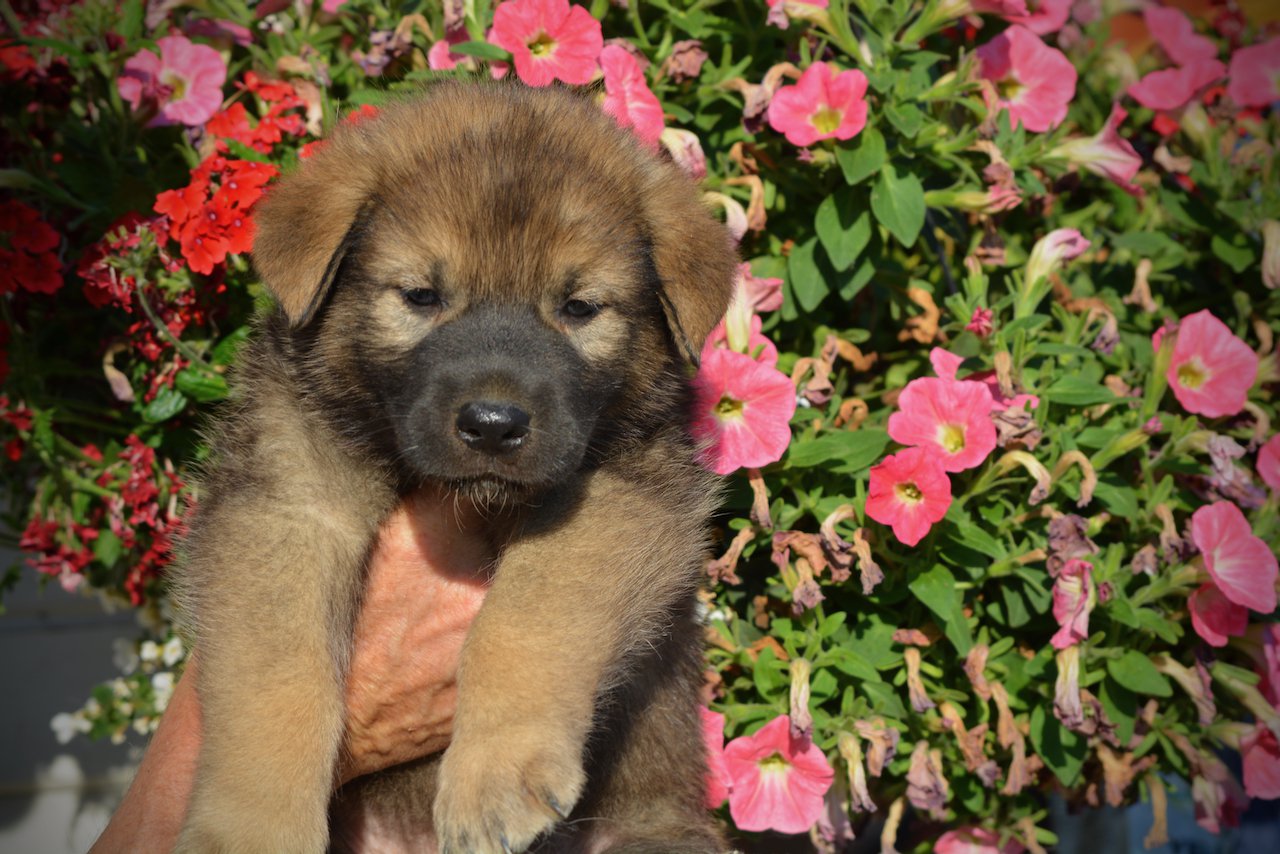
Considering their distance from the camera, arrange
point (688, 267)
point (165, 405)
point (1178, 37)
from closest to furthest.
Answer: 1. point (688, 267)
2. point (165, 405)
3. point (1178, 37)

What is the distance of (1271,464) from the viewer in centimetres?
286

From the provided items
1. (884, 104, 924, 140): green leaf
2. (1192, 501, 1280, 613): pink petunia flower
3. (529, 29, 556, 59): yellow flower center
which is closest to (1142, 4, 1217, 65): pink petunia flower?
Answer: (884, 104, 924, 140): green leaf

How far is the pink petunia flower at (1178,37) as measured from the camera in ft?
11.0

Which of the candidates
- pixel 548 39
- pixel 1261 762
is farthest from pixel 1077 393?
pixel 548 39

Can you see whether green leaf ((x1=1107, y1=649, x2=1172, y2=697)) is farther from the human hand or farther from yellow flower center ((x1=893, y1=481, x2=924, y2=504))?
the human hand

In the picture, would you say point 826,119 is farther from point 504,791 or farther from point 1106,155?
point 504,791

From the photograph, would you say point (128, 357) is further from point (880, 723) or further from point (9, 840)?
point (9, 840)

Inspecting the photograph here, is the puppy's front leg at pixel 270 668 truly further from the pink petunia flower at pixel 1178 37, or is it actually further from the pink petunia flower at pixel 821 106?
the pink petunia flower at pixel 1178 37

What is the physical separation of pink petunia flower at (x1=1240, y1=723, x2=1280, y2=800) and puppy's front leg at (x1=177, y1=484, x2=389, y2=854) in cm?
221

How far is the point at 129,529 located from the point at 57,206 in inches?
36.7

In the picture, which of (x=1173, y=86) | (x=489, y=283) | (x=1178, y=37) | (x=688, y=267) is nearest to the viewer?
(x=489, y=283)

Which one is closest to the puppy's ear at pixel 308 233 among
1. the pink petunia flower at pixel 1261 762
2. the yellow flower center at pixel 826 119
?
the yellow flower center at pixel 826 119

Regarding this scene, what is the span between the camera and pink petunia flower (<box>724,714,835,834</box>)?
263 cm

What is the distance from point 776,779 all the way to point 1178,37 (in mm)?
2535
